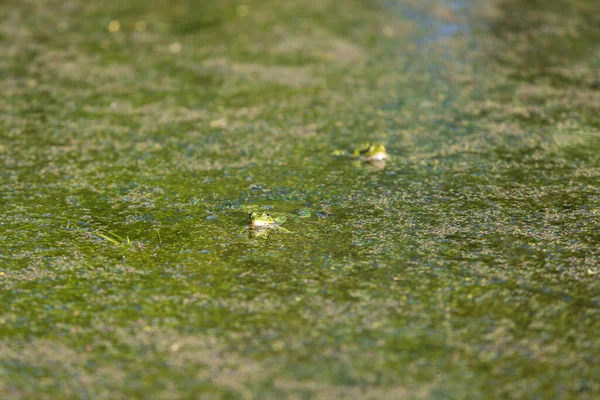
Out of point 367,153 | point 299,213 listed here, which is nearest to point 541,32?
point 367,153

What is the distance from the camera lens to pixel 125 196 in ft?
7.83

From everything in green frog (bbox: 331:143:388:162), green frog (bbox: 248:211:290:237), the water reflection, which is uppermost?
the water reflection

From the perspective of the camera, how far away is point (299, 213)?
2.24m

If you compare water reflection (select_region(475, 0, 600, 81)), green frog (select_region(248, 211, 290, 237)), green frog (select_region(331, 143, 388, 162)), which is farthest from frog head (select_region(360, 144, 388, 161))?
water reflection (select_region(475, 0, 600, 81))

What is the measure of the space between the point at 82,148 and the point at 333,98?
3.79ft

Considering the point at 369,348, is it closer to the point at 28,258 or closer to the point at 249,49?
the point at 28,258

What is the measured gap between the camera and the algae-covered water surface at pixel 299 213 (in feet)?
5.13

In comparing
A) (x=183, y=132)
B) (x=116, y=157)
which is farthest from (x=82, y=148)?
(x=183, y=132)

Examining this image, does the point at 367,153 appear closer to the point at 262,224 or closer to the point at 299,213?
the point at 299,213

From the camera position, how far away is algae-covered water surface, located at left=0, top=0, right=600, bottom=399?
5.13 ft

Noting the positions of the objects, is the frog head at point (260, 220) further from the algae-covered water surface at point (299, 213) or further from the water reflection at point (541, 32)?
the water reflection at point (541, 32)

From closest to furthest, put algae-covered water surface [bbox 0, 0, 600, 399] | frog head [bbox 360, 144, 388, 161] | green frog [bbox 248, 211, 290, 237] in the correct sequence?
algae-covered water surface [bbox 0, 0, 600, 399] < green frog [bbox 248, 211, 290, 237] < frog head [bbox 360, 144, 388, 161]

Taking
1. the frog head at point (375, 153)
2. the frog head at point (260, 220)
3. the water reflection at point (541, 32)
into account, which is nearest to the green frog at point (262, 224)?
the frog head at point (260, 220)

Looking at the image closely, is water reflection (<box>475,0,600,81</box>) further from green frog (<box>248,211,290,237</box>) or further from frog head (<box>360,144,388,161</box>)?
green frog (<box>248,211,290,237</box>)
